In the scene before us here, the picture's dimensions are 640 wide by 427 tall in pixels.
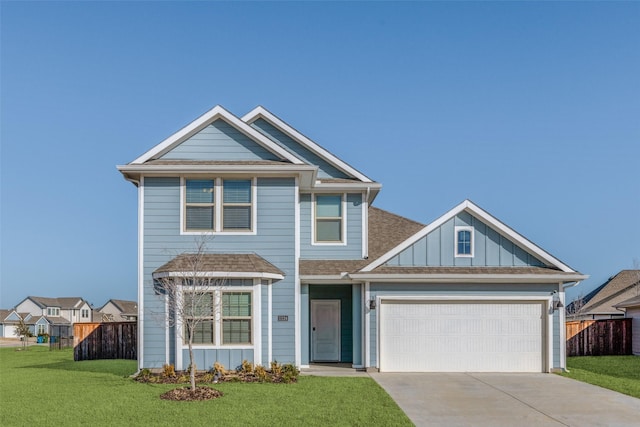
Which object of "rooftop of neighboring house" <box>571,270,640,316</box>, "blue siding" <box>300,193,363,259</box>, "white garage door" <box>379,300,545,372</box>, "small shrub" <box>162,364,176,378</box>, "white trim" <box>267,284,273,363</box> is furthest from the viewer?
"rooftop of neighboring house" <box>571,270,640,316</box>

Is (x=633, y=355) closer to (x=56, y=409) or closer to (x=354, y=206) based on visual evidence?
(x=354, y=206)

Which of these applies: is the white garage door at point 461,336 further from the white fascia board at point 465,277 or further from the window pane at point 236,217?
the window pane at point 236,217

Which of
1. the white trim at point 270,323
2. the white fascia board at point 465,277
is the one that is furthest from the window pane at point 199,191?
the white fascia board at point 465,277

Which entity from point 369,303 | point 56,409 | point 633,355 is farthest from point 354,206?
point 633,355

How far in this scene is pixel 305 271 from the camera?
15.5 meters

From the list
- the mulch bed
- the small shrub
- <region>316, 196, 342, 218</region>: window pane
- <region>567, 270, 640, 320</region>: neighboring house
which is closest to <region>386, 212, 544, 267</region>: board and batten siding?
<region>316, 196, 342, 218</region>: window pane

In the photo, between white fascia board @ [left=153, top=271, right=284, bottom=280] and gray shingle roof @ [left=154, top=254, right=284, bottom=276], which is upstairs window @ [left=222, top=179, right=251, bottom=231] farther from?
white fascia board @ [left=153, top=271, right=284, bottom=280]

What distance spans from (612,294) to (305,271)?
32.8m

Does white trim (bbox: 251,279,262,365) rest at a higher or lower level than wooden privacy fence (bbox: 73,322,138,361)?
higher

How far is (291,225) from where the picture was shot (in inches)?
588

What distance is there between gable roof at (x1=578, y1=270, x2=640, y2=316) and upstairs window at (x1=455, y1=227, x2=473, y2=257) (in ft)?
81.4

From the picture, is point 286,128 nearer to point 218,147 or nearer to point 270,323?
point 218,147

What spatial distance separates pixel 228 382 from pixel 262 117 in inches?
333

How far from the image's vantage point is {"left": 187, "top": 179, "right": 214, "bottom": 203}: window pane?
14852 mm
